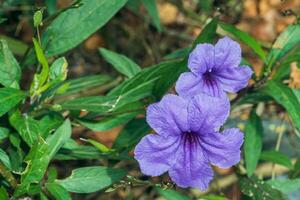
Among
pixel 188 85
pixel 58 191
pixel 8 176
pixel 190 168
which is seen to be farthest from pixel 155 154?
pixel 8 176

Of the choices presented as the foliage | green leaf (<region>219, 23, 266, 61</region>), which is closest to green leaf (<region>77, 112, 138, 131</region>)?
the foliage

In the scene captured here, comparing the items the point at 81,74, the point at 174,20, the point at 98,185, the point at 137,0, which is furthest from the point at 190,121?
the point at 174,20

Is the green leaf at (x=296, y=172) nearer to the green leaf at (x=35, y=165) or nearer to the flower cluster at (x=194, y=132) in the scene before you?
the flower cluster at (x=194, y=132)

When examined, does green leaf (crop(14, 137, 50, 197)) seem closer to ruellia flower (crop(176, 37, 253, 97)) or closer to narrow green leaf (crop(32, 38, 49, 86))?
narrow green leaf (crop(32, 38, 49, 86))

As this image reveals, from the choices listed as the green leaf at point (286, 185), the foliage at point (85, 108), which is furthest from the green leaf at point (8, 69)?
the green leaf at point (286, 185)

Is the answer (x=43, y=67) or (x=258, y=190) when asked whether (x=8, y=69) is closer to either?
(x=43, y=67)

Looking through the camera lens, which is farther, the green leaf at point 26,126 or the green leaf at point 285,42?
the green leaf at point 285,42
